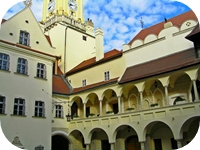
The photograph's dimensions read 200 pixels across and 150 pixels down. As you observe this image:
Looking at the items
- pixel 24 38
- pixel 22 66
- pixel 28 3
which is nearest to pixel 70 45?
pixel 28 3

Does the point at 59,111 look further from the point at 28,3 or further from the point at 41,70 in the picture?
the point at 28,3

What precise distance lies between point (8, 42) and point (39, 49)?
9.80 feet

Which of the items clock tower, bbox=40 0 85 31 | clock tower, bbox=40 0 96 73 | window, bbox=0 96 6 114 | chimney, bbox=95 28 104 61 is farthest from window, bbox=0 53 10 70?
clock tower, bbox=40 0 85 31

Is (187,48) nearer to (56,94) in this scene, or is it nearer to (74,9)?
(56,94)

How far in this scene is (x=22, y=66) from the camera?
60.5 ft

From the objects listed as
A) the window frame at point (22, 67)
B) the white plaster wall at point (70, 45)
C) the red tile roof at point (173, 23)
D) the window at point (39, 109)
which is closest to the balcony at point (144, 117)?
the window at point (39, 109)

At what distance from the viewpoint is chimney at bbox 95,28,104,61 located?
2394cm

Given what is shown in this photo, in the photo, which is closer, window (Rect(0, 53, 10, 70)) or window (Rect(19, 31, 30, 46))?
window (Rect(0, 53, 10, 70))

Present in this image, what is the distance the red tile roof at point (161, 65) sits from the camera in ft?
51.3

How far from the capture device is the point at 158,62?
18062mm

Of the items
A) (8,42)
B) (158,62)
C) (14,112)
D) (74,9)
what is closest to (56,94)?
(14,112)

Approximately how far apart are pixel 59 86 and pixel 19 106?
6.26m

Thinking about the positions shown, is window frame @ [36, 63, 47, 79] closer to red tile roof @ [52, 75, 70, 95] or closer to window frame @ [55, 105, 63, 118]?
red tile roof @ [52, 75, 70, 95]

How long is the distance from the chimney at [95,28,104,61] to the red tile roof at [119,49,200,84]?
4.73m
